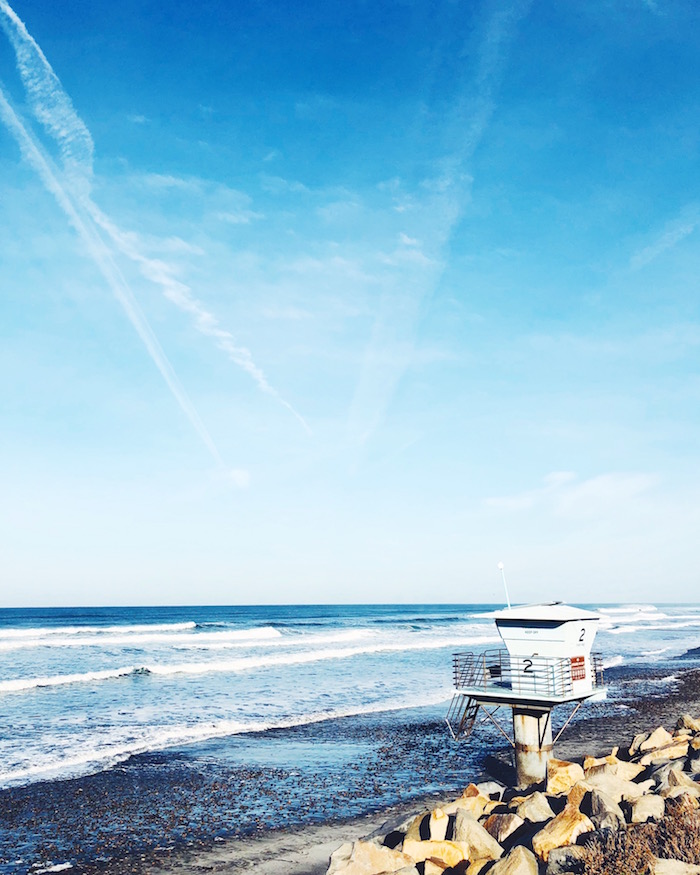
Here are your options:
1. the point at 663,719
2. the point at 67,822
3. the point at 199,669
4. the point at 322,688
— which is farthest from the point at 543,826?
the point at 199,669

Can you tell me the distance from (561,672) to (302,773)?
27.5ft

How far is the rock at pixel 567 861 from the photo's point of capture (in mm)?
8664

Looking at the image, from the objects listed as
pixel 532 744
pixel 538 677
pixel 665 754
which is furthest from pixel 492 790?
pixel 665 754

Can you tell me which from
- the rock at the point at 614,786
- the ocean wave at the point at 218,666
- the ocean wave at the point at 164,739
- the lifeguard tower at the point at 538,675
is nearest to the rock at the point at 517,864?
the rock at the point at 614,786

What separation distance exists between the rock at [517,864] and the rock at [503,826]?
2096 mm

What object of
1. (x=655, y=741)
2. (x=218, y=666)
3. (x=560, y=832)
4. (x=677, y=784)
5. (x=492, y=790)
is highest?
(x=677, y=784)

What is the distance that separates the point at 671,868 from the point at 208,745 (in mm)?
19284

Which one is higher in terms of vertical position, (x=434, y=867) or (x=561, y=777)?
(x=561, y=777)

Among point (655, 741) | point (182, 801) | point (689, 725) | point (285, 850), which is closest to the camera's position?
point (285, 850)

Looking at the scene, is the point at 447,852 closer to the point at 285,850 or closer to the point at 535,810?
the point at 535,810

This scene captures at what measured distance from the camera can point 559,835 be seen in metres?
9.72

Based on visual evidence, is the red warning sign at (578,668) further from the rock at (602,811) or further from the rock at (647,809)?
the rock at (647,809)

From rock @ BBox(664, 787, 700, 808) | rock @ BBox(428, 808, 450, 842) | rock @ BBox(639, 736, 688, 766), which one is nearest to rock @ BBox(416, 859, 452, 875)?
rock @ BBox(428, 808, 450, 842)

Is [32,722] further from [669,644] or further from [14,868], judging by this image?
[669,644]
